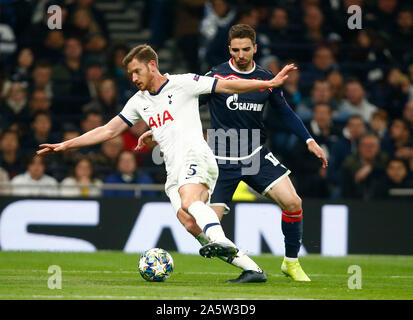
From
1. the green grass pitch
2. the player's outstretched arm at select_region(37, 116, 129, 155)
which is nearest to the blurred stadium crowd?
the green grass pitch

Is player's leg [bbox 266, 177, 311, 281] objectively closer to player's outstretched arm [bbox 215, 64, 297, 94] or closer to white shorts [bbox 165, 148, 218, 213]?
white shorts [bbox 165, 148, 218, 213]

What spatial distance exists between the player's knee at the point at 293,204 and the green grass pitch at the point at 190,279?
2.23 ft

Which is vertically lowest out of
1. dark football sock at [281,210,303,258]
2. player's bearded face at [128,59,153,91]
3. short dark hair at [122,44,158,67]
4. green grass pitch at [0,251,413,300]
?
green grass pitch at [0,251,413,300]

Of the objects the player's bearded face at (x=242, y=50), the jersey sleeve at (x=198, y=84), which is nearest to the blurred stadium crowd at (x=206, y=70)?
the player's bearded face at (x=242, y=50)

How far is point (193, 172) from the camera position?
26.4 ft

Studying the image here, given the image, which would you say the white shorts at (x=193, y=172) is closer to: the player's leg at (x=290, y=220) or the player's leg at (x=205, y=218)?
the player's leg at (x=205, y=218)

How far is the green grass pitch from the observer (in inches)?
283

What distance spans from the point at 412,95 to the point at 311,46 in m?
1.97

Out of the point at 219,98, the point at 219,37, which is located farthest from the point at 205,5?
the point at 219,98

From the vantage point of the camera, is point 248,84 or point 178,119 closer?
point 248,84

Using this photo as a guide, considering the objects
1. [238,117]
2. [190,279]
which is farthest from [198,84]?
[190,279]

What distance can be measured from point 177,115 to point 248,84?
2.32ft

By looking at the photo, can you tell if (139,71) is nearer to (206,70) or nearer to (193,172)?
(193,172)

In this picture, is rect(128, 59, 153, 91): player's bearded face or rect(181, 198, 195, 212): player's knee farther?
rect(128, 59, 153, 91): player's bearded face
